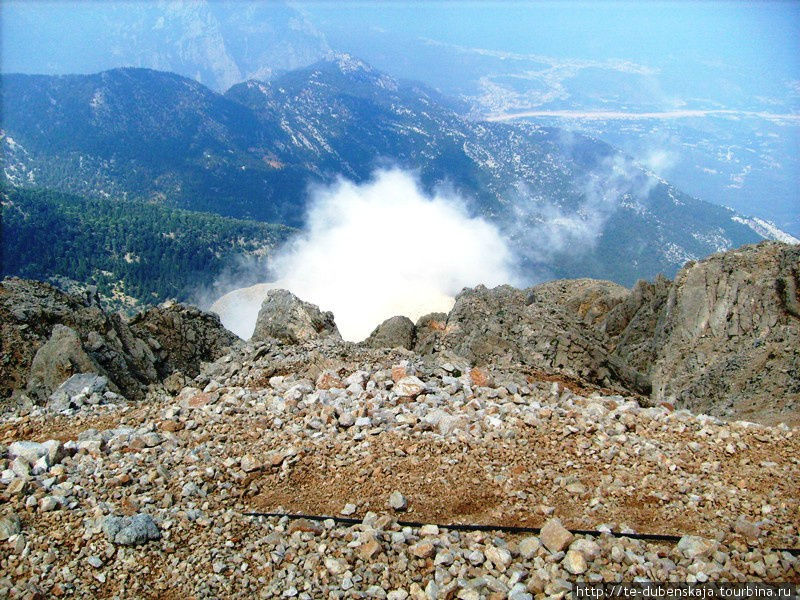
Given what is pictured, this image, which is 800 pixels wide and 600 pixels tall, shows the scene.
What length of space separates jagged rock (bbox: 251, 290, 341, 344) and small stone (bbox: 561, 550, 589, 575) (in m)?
21.5

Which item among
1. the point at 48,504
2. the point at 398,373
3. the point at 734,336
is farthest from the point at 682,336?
the point at 48,504

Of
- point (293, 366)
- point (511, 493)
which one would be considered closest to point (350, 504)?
point (511, 493)

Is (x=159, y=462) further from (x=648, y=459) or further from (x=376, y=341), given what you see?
(x=376, y=341)

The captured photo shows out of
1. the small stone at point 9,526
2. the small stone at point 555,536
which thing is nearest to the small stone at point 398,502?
the small stone at point 555,536

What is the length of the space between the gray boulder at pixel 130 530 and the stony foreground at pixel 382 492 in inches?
1.3

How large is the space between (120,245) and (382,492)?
6197 inches

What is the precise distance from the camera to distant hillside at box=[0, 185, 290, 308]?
443 feet

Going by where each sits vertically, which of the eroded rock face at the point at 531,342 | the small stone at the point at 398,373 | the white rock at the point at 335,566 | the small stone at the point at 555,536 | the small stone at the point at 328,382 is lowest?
the white rock at the point at 335,566

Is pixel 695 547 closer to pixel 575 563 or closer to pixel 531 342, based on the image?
pixel 575 563

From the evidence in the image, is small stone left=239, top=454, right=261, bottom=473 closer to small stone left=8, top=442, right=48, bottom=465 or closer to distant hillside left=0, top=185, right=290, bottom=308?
small stone left=8, top=442, right=48, bottom=465

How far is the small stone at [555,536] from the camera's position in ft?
29.9

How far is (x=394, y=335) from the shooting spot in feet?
103

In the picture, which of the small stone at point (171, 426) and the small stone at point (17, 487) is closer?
the small stone at point (17, 487)

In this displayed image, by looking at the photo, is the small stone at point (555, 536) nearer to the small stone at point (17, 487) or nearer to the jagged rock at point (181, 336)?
the small stone at point (17, 487)
